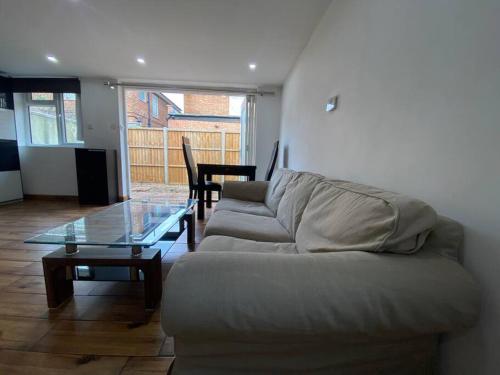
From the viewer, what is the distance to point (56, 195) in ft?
14.1

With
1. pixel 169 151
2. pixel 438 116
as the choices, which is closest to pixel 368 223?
pixel 438 116

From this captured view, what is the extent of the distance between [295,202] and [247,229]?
0.35m

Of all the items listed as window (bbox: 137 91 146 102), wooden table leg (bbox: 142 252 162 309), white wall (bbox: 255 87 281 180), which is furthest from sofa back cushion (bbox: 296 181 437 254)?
window (bbox: 137 91 146 102)

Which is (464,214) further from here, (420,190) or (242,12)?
(242,12)

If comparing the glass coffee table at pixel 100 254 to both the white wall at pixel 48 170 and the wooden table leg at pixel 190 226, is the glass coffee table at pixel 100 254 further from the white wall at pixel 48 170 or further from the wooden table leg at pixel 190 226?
the white wall at pixel 48 170

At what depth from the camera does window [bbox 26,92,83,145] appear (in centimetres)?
419

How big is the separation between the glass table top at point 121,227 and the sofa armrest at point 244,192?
16.0 inches

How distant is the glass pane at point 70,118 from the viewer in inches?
165

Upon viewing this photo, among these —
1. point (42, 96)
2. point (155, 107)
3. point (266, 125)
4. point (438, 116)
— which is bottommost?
point (438, 116)

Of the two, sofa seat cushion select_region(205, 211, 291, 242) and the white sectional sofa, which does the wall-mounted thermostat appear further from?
the white sectional sofa

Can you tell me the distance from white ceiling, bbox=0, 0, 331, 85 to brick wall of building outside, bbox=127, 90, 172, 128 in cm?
360

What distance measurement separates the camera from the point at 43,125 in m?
4.27

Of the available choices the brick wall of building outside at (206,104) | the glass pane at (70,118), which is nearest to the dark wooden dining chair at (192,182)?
the glass pane at (70,118)

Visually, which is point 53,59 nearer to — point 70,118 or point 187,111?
point 70,118
